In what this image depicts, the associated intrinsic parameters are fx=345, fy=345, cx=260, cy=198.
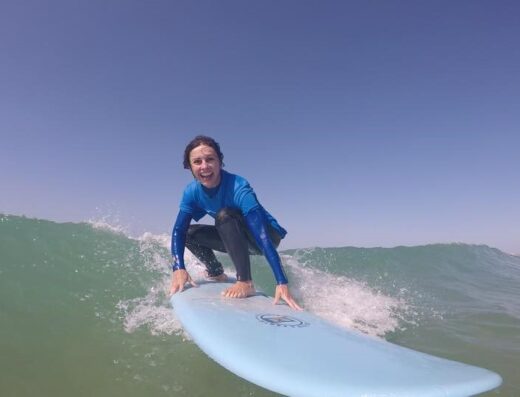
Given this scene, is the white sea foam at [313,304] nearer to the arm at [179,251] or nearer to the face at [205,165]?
the arm at [179,251]

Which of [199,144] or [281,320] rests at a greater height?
[199,144]

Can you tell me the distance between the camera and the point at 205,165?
3.28 m

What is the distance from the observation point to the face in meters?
3.29

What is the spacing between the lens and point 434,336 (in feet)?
12.6

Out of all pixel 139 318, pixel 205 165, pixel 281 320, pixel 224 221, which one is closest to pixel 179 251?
pixel 224 221

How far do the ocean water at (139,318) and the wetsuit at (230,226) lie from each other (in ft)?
2.63

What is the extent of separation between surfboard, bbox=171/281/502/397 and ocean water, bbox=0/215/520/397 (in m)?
0.56

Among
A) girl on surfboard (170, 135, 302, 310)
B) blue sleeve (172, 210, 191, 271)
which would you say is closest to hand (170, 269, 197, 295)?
girl on surfboard (170, 135, 302, 310)

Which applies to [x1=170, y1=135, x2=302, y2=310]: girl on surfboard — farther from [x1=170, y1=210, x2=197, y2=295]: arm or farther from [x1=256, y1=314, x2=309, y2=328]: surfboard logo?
[x1=256, y1=314, x2=309, y2=328]: surfboard logo

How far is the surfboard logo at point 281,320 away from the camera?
7.44 ft

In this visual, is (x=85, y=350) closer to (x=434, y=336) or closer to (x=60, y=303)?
(x=60, y=303)

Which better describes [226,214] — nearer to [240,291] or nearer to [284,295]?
[240,291]

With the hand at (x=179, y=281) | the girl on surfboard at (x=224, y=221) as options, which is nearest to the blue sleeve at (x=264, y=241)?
the girl on surfboard at (x=224, y=221)

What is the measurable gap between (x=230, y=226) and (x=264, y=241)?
35 centimetres
